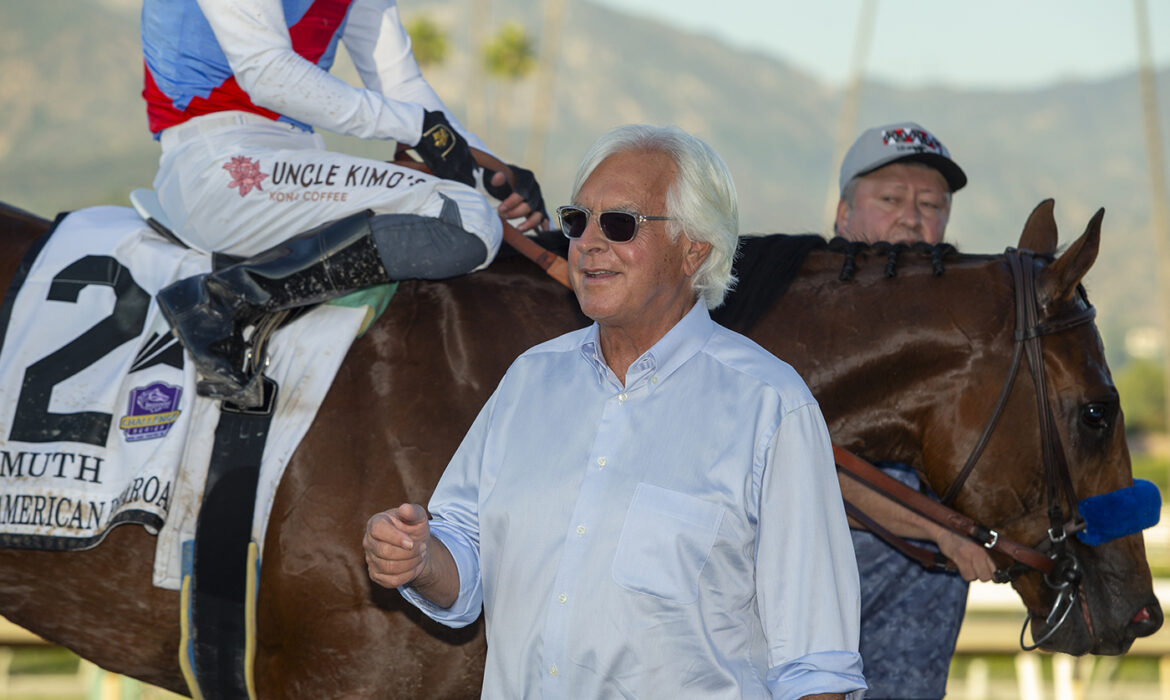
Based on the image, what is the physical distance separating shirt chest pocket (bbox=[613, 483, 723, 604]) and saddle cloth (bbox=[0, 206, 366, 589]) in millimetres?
1364

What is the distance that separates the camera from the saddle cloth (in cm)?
310

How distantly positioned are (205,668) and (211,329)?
0.91m

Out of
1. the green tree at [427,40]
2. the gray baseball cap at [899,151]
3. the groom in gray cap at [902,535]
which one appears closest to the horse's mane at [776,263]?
the groom in gray cap at [902,535]

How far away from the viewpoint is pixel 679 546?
202cm

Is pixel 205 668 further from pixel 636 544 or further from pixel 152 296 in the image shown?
pixel 636 544

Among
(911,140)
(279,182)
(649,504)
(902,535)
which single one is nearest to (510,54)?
(911,140)

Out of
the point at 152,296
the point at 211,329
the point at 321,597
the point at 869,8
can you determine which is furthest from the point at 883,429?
the point at 869,8

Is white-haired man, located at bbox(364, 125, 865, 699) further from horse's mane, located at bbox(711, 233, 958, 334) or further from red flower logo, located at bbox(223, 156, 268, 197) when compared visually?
red flower logo, located at bbox(223, 156, 268, 197)

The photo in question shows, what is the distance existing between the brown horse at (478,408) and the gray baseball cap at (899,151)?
34.1 inches

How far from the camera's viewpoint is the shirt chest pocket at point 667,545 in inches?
79.4

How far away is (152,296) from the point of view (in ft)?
10.8

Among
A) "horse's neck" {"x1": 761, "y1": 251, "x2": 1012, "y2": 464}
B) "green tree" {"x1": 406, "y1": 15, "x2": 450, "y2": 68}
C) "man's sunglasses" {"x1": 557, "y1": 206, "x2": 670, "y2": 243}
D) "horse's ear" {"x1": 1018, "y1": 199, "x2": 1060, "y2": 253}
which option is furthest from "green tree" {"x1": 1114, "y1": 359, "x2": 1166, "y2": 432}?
"man's sunglasses" {"x1": 557, "y1": 206, "x2": 670, "y2": 243}

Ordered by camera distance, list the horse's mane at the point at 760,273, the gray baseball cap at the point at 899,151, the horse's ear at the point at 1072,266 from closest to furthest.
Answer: the horse's ear at the point at 1072,266 < the horse's mane at the point at 760,273 < the gray baseball cap at the point at 899,151

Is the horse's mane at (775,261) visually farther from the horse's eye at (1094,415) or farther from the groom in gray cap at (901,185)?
the groom in gray cap at (901,185)
